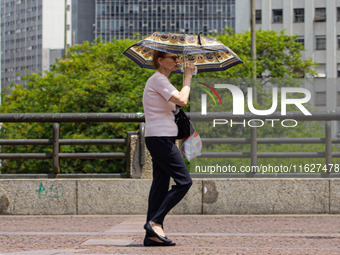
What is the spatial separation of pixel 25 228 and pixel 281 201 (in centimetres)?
321

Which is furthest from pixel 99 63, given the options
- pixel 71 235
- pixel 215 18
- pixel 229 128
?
pixel 215 18

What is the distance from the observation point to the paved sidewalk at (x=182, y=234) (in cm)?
648

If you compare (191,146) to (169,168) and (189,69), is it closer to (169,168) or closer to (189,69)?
(169,168)

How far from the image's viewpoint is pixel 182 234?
25.2 feet

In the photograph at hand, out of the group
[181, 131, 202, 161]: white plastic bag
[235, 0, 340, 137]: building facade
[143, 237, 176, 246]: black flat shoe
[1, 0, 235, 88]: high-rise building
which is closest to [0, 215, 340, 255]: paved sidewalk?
[143, 237, 176, 246]: black flat shoe

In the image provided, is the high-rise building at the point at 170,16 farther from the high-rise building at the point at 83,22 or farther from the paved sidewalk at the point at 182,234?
the paved sidewalk at the point at 182,234

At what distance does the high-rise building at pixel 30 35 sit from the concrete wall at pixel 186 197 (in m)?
146

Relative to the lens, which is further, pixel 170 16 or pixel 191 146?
pixel 170 16

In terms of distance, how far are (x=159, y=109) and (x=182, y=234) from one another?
1512mm

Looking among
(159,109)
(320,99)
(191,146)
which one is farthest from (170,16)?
(159,109)

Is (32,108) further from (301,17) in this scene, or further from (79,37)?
(79,37)

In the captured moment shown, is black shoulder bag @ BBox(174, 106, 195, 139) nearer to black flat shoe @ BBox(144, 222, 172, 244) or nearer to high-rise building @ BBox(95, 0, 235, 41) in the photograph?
black flat shoe @ BBox(144, 222, 172, 244)

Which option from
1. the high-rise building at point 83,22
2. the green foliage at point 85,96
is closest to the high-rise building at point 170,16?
the high-rise building at point 83,22

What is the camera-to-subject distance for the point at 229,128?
392 inches
